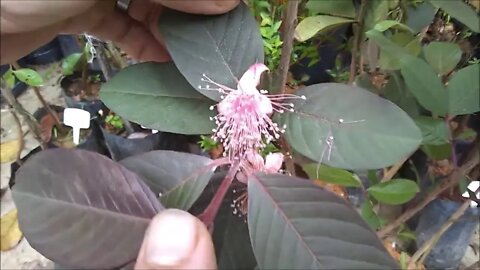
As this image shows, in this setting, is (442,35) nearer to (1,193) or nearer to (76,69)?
(76,69)

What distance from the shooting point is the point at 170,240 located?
410 mm

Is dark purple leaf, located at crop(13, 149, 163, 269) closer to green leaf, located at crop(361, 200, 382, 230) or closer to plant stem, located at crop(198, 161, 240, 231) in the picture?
plant stem, located at crop(198, 161, 240, 231)

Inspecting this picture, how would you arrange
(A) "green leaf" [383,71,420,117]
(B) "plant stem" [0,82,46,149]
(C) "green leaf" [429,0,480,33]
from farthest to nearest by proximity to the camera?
(B) "plant stem" [0,82,46,149], (A) "green leaf" [383,71,420,117], (C) "green leaf" [429,0,480,33]

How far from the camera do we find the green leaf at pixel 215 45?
1.59 feet

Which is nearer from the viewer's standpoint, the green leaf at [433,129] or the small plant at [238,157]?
the small plant at [238,157]

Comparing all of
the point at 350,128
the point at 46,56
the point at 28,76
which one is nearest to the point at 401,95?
the point at 350,128

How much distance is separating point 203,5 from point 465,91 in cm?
24

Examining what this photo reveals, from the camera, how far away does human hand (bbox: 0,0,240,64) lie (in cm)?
47

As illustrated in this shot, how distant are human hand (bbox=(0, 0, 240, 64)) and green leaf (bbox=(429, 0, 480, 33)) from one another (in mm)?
178

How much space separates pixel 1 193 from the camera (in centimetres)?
136

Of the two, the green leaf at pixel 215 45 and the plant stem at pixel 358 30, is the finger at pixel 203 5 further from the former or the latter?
the plant stem at pixel 358 30

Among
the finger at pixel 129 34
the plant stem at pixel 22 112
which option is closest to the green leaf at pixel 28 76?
the plant stem at pixel 22 112

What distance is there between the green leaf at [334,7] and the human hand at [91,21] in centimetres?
14

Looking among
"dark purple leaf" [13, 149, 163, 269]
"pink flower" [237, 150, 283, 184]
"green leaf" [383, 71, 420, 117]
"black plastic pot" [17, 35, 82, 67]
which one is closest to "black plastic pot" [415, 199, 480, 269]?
"green leaf" [383, 71, 420, 117]
